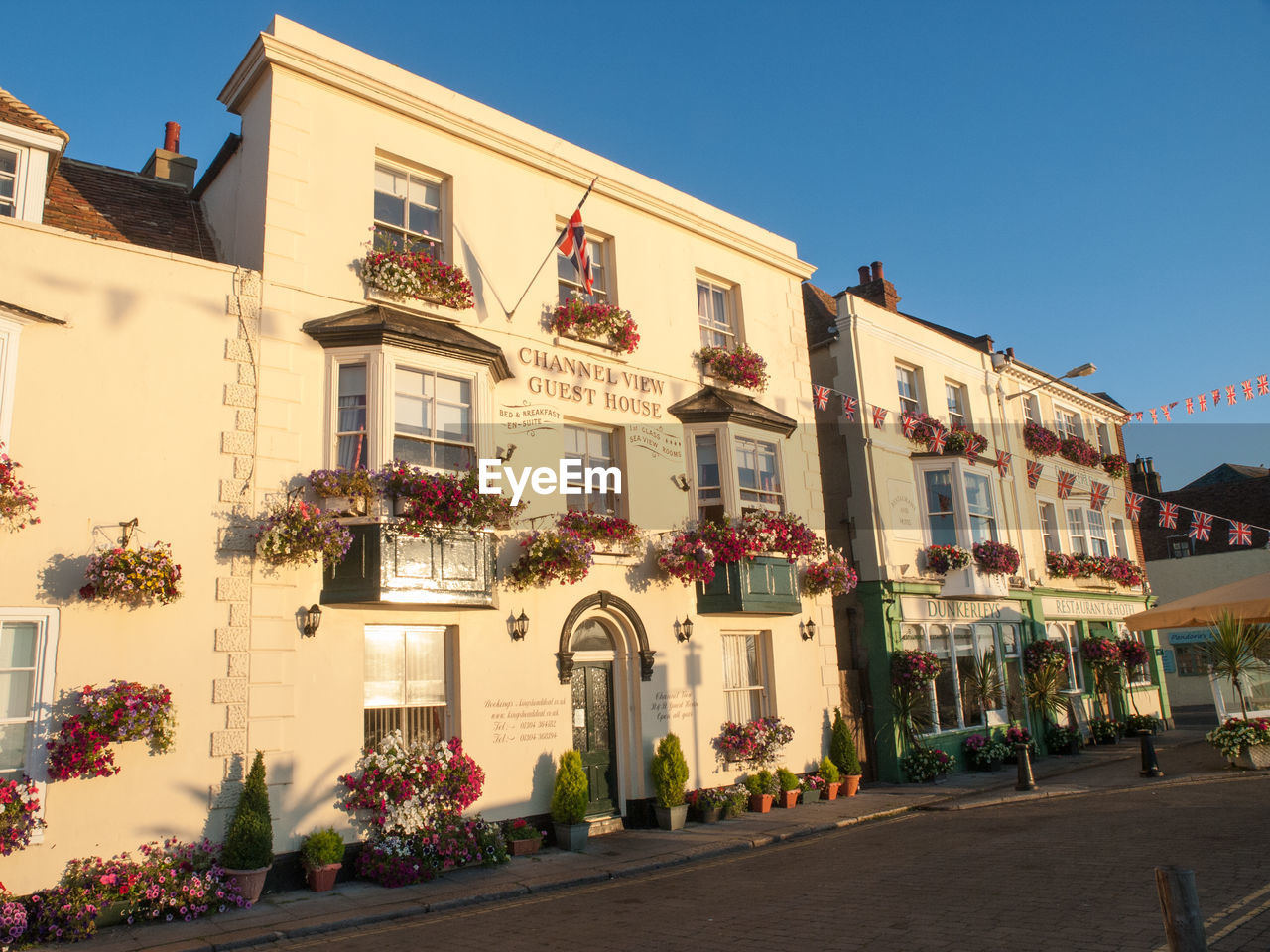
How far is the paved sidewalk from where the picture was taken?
852 cm

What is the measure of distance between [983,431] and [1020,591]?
153 inches

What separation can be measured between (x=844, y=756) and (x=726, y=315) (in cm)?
827

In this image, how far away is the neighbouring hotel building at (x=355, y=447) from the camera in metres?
9.59

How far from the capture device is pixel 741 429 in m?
15.7

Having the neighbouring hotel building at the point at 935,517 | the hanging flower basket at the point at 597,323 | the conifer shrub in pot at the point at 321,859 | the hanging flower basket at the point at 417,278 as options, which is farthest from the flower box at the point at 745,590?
the conifer shrub in pot at the point at 321,859

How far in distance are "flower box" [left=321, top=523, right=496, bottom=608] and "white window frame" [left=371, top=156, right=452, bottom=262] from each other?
13.8 ft

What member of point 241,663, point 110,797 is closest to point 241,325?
point 241,663

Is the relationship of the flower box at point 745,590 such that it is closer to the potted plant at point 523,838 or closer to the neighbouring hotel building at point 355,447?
the neighbouring hotel building at point 355,447

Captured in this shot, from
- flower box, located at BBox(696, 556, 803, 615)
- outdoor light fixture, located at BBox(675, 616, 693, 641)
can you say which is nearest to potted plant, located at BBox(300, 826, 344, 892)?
outdoor light fixture, located at BBox(675, 616, 693, 641)

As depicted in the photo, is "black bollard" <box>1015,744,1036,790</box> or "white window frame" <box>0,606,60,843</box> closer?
"white window frame" <box>0,606,60,843</box>

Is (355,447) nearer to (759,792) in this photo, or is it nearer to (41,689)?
(41,689)

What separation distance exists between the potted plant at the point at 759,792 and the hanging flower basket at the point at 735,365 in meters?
6.67

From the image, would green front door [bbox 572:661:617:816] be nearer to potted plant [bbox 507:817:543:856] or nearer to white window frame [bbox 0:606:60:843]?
potted plant [bbox 507:817:543:856]

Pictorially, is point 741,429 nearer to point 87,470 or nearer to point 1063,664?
point 87,470
